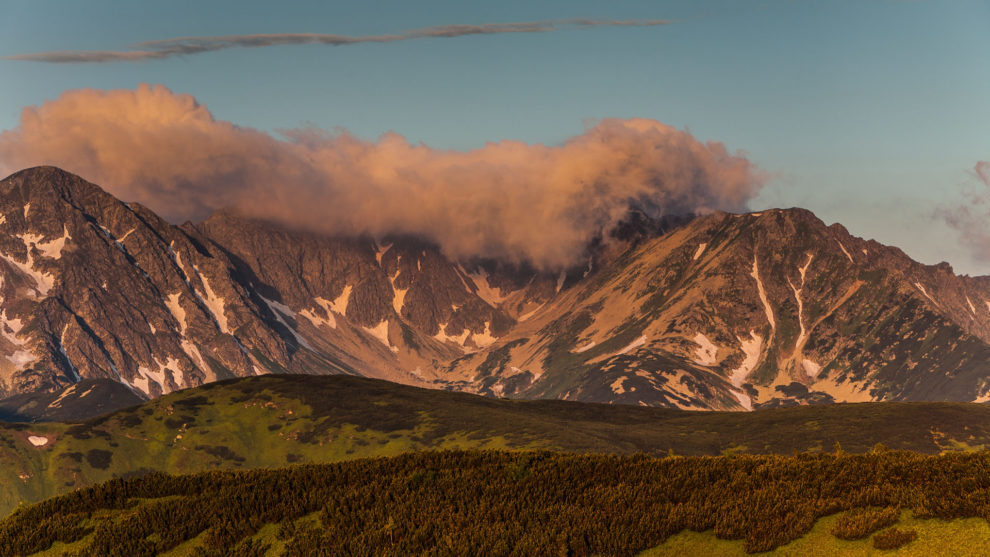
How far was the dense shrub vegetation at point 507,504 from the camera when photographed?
2491 centimetres

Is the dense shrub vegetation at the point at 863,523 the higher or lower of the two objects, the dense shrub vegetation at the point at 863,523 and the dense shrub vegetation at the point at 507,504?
the higher

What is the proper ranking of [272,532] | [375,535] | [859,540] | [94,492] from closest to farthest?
[859,540] → [375,535] → [272,532] → [94,492]

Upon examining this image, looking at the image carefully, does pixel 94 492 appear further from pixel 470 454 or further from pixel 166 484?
pixel 470 454

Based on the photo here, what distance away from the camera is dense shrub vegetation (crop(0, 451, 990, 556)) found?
24906 mm

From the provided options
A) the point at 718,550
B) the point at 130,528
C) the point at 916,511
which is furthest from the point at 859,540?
the point at 130,528

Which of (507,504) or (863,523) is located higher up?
(863,523)

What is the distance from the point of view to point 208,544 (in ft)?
89.1

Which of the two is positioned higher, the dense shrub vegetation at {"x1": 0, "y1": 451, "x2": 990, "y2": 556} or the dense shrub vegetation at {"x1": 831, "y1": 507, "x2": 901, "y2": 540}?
the dense shrub vegetation at {"x1": 831, "y1": 507, "x2": 901, "y2": 540}

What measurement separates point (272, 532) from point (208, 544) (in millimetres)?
2134

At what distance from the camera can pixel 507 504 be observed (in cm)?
2775

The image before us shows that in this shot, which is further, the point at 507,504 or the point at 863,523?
the point at 507,504

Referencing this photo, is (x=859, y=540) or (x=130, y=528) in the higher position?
(x=859, y=540)

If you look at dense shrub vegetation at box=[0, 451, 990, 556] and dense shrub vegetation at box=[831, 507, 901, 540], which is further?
dense shrub vegetation at box=[0, 451, 990, 556]

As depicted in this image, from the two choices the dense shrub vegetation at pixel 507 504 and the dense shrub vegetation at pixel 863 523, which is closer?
the dense shrub vegetation at pixel 863 523
